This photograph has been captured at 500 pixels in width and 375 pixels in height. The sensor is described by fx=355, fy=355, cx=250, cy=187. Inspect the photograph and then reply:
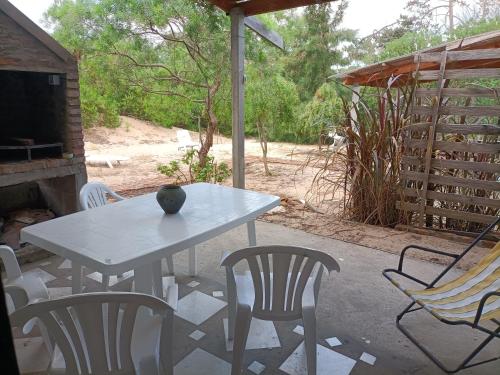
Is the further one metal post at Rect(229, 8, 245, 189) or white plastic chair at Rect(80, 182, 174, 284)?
metal post at Rect(229, 8, 245, 189)

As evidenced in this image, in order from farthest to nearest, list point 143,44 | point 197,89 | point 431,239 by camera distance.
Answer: point 197,89 < point 143,44 < point 431,239

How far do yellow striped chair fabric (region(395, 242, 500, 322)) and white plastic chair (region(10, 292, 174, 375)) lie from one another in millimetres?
1303

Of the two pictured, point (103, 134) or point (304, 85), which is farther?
point (304, 85)

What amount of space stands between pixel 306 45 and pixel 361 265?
1076cm

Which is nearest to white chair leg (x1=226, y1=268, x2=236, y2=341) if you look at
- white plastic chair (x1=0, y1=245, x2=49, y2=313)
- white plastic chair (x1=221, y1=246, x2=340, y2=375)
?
white plastic chair (x1=221, y1=246, x2=340, y2=375)

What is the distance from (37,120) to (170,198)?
2.25 m

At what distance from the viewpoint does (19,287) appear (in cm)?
149

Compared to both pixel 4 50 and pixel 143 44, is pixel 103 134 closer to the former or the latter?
pixel 143 44

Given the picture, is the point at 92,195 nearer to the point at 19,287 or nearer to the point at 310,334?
the point at 19,287

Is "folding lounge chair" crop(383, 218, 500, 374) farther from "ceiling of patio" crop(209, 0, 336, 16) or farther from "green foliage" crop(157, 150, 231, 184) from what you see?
"green foliage" crop(157, 150, 231, 184)

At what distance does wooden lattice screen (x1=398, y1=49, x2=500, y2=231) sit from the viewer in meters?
3.16

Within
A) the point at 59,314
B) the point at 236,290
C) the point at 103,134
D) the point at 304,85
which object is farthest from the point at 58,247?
the point at 304,85

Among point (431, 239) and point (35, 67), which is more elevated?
point (35, 67)

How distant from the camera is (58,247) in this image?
1604 millimetres
